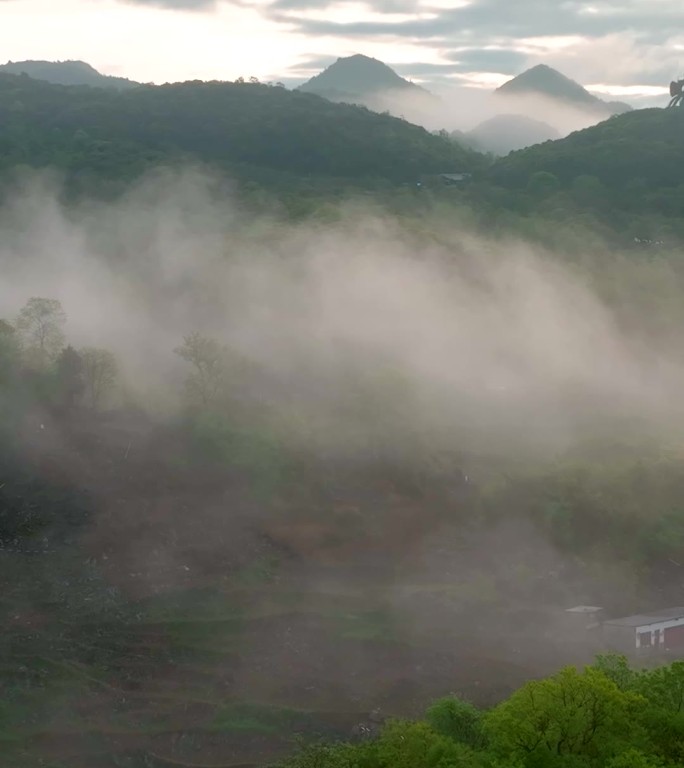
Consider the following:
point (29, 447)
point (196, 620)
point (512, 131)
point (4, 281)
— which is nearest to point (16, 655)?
point (196, 620)

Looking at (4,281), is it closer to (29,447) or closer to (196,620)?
(29,447)

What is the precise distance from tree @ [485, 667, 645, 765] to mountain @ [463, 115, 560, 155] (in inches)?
5162

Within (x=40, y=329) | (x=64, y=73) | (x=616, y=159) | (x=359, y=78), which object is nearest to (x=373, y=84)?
(x=359, y=78)

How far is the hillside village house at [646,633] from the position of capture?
99.5 feet

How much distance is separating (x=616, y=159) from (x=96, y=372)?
169 ft

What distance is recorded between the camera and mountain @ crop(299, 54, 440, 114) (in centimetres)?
17688

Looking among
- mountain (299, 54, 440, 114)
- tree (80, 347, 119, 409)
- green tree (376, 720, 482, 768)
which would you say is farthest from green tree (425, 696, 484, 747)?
mountain (299, 54, 440, 114)

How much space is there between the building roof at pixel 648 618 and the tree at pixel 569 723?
1480 centimetres

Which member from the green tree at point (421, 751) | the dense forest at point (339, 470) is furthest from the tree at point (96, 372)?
the green tree at point (421, 751)

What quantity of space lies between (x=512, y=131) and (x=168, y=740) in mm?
138880

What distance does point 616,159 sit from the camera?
3228 inches

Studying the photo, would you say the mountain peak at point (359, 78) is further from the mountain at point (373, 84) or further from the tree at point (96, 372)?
the tree at point (96, 372)

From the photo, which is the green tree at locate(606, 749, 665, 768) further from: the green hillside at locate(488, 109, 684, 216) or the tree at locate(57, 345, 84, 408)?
the green hillside at locate(488, 109, 684, 216)

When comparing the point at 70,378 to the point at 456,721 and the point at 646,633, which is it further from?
the point at 456,721
